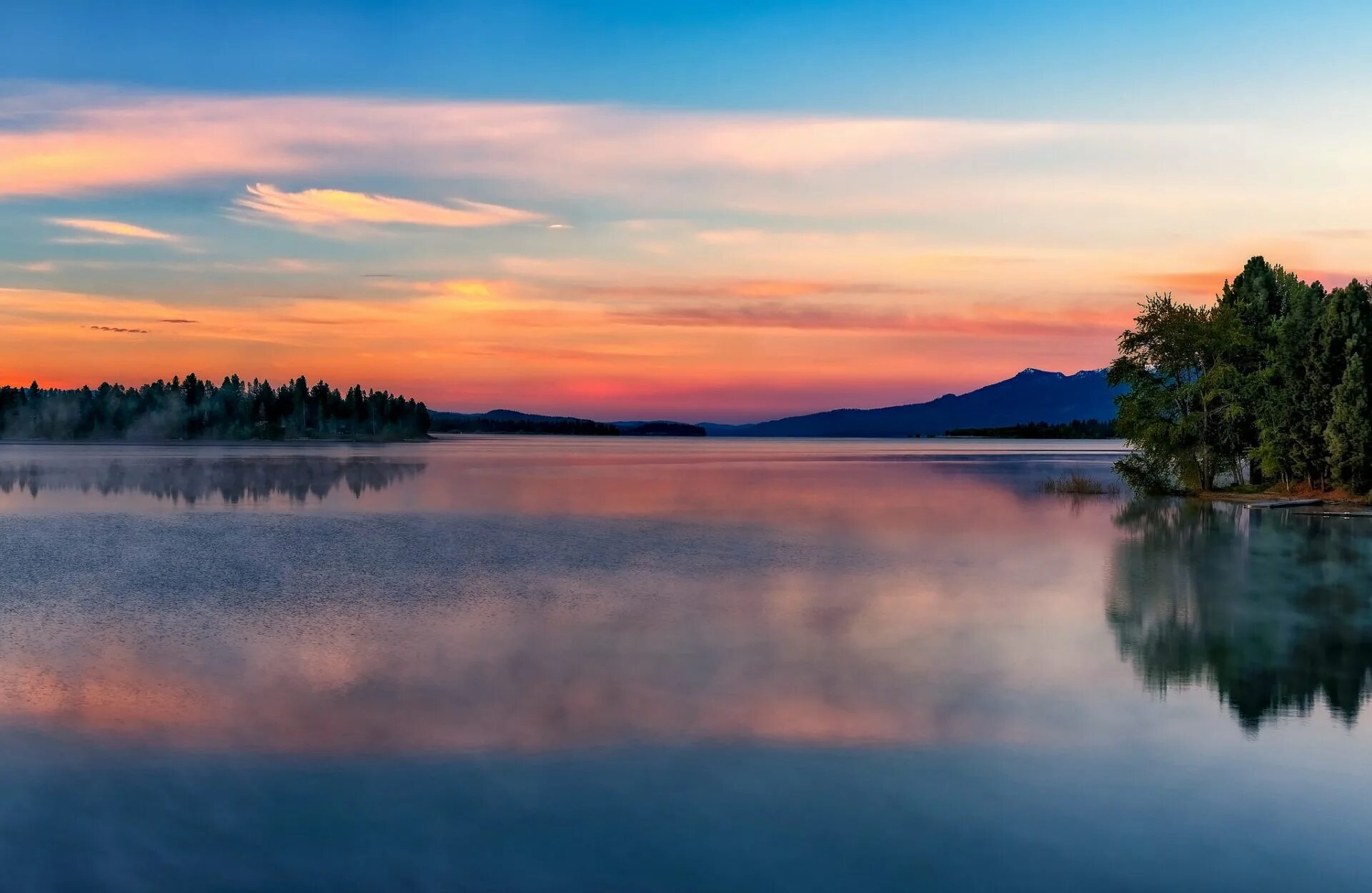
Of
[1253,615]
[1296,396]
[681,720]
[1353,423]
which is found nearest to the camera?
[681,720]

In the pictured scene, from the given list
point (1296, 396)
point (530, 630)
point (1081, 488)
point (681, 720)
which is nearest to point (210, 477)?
point (1081, 488)

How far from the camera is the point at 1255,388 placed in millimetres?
59312

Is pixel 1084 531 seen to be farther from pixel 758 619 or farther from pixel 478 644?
pixel 478 644

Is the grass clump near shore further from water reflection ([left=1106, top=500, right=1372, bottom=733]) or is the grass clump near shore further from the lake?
the lake

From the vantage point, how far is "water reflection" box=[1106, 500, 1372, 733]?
52.9 feet

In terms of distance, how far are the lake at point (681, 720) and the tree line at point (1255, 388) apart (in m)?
23.2

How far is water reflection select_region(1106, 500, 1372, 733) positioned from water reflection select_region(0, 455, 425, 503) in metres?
45.1

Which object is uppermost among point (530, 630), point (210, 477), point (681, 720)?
point (681, 720)

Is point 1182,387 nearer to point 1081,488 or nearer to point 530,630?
point 1081,488

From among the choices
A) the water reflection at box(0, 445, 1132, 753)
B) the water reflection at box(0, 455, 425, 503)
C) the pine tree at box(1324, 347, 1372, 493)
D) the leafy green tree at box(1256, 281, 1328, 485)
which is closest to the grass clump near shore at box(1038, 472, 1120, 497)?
the leafy green tree at box(1256, 281, 1328, 485)

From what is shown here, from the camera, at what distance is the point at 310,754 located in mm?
12562

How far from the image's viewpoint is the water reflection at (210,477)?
210 feet

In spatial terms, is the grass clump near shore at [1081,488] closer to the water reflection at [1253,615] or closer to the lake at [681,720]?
the water reflection at [1253,615]

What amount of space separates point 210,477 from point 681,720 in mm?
75309
